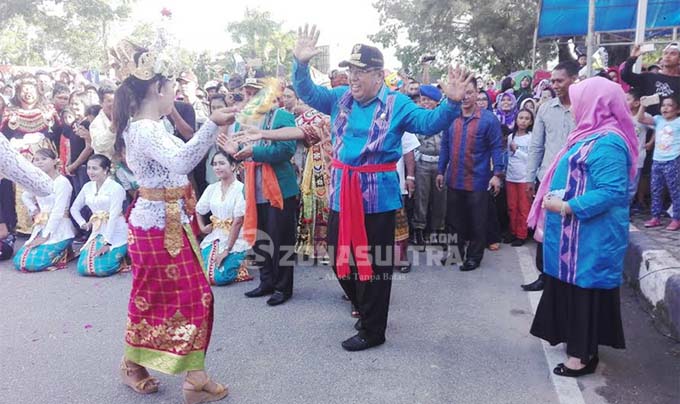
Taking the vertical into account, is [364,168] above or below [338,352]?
above

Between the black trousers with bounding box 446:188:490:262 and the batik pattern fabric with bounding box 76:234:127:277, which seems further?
the black trousers with bounding box 446:188:490:262

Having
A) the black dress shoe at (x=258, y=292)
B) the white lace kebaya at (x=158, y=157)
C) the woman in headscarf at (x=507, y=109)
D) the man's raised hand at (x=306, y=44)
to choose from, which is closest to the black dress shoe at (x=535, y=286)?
the black dress shoe at (x=258, y=292)

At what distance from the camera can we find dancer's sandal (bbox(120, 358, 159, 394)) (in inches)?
114

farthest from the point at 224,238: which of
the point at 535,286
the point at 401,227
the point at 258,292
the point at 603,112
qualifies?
the point at 603,112

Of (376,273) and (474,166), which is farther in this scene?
(474,166)

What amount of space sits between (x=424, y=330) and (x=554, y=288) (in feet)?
3.19

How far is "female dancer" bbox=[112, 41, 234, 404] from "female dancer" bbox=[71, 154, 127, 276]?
96.9 inches

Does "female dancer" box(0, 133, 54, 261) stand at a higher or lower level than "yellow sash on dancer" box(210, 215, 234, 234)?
higher

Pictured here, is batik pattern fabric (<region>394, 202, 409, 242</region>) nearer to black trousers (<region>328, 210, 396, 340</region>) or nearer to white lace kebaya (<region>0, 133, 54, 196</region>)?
black trousers (<region>328, 210, 396, 340</region>)

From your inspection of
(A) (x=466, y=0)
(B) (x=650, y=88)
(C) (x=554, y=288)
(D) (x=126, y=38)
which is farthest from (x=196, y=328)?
(A) (x=466, y=0)

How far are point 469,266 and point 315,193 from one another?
1649 millimetres

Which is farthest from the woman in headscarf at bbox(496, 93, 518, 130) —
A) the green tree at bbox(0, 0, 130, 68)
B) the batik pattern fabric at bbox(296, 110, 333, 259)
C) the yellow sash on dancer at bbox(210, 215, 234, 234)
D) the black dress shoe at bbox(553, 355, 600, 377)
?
the green tree at bbox(0, 0, 130, 68)

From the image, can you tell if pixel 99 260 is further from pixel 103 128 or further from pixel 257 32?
pixel 257 32

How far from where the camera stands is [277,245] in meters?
4.31
